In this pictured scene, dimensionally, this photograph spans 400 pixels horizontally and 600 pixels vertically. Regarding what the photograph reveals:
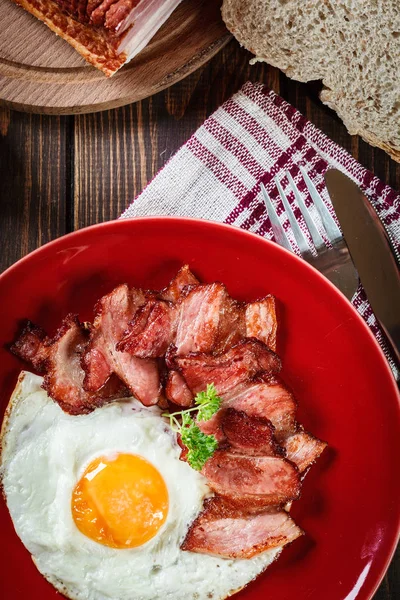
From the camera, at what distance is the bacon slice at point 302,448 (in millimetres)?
2402

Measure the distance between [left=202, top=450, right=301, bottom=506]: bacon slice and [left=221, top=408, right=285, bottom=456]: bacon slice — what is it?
2cm

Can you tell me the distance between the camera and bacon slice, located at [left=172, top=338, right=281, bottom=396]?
91.7 inches

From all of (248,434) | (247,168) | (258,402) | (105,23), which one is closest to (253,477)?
(248,434)

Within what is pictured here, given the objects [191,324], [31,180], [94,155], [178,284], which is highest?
[94,155]

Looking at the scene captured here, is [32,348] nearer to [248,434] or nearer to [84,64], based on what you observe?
[248,434]

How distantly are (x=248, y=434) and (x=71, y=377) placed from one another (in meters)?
0.62

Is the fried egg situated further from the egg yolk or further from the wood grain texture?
the wood grain texture

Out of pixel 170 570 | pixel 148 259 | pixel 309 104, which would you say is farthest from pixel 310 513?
pixel 309 104

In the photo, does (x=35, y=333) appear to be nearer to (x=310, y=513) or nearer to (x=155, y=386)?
(x=155, y=386)

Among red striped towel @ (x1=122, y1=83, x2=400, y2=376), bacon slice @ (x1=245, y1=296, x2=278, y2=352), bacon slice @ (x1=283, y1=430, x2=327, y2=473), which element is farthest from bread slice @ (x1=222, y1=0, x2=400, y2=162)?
bacon slice @ (x1=283, y1=430, x2=327, y2=473)

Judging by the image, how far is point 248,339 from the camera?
2.39 m

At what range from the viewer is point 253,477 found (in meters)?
2.34

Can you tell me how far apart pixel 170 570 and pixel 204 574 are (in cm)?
12

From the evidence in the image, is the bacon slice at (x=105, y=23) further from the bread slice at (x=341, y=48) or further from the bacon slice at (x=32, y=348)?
the bacon slice at (x=32, y=348)
